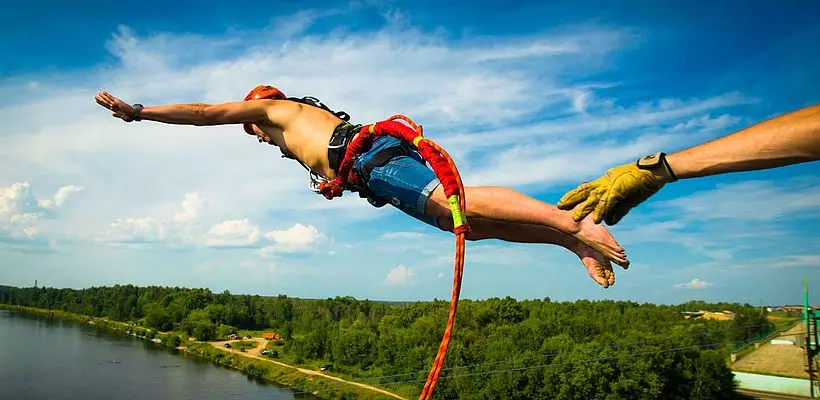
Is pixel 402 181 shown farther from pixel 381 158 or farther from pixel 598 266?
pixel 598 266

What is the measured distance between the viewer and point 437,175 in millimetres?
2561

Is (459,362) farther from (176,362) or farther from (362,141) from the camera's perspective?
(362,141)

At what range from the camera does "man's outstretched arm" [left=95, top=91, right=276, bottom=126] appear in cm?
317

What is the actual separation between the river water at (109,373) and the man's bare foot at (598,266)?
36.6 m

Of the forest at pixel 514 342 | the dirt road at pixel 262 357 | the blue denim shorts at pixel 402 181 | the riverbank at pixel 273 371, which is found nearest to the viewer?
the blue denim shorts at pixel 402 181

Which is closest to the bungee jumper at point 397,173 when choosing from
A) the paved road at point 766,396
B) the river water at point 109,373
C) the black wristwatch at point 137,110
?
the black wristwatch at point 137,110

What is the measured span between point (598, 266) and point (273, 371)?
51.5m

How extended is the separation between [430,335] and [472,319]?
32.5ft

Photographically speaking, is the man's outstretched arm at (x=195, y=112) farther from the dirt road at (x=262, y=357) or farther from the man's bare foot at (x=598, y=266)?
the dirt road at (x=262, y=357)

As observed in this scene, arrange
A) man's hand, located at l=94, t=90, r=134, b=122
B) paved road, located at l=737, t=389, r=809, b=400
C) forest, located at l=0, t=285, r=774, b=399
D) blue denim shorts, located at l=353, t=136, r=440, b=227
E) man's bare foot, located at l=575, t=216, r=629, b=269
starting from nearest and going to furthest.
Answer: man's bare foot, located at l=575, t=216, r=629, b=269, blue denim shorts, located at l=353, t=136, r=440, b=227, man's hand, located at l=94, t=90, r=134, b=122, forest, located at l=0, t=285, r=774, b=399, paved road, located at l=737, t=389, r=809, b=400

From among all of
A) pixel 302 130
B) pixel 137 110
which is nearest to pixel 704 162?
pixel 302 130

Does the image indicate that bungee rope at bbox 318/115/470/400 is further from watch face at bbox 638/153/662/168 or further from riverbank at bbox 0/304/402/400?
Result: riverbank at bbox 0/304/402/400

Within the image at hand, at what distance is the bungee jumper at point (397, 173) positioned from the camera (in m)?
2.55

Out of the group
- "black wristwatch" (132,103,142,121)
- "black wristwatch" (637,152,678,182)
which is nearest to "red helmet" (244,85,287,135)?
"black wristwatch" (132,103,142,121)
